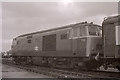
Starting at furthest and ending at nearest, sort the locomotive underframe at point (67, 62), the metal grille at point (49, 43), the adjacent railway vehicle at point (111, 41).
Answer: the metal grille at point (49, 43) → the locomotive underframe at point (67, 62) → the adjacent railway vehicle at point (111, 41)

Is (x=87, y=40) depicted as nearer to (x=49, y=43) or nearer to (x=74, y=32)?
(x=74, y=32)

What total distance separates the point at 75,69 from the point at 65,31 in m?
3.52

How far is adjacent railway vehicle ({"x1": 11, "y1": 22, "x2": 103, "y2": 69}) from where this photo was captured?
17.2 metres

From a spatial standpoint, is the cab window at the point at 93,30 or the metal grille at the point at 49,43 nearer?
the cab window at the point at 93,30

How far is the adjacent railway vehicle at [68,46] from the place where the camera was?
17.2m

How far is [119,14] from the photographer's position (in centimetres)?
1454

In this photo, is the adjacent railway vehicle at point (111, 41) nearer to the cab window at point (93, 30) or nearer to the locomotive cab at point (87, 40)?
the locomotive cab at point (87, 40)

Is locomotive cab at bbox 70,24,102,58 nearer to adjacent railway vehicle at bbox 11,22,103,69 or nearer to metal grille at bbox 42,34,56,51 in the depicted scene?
adjacent railway vehicle at bbox 11,22,103,69

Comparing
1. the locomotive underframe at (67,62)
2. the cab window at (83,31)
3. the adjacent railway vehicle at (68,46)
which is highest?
the cab window at (83,31)

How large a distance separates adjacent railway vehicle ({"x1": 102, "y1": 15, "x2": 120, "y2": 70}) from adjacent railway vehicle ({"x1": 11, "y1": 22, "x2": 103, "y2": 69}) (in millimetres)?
1631

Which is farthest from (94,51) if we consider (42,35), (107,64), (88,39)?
(42,35)

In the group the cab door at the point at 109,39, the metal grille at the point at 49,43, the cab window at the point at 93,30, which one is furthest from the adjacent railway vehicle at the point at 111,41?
the metal grille at the point at 49,43

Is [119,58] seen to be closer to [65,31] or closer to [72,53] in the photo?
[72,53]

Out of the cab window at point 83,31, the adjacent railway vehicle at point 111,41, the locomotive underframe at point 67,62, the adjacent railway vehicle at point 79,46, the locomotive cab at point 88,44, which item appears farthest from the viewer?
the cab window at point 83,31
